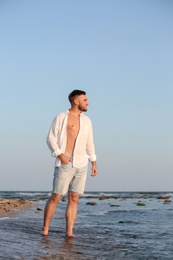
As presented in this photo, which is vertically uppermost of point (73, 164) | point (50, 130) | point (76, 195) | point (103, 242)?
point (50, 130)

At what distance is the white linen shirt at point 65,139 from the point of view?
7051mm

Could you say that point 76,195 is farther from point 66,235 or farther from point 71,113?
point 71,113

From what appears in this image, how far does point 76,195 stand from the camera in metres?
7.38

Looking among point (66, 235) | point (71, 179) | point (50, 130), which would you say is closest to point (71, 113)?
point (50, 130)

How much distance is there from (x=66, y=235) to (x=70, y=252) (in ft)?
6.22

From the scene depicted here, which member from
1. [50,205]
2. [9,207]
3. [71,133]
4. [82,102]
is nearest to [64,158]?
[71,133]

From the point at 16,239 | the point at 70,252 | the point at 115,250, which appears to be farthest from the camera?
the point at 16,239

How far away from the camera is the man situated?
7070mm

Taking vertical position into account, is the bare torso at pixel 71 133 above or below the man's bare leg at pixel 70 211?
above

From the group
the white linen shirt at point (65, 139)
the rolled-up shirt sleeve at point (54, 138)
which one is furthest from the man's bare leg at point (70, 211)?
the rolled-up shirt sleeve at point (54, 138)

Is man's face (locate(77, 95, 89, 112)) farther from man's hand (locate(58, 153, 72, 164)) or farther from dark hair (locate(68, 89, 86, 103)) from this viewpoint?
man's hand (locate(58, 153, 72, 164))

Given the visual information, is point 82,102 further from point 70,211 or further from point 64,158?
point 70,211

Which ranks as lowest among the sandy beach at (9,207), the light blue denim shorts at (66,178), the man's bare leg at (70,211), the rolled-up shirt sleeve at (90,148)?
the sandy beach at (9,207)

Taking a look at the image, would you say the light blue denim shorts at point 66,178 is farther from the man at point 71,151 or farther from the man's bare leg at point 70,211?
the man's bare leg at point 70,211
